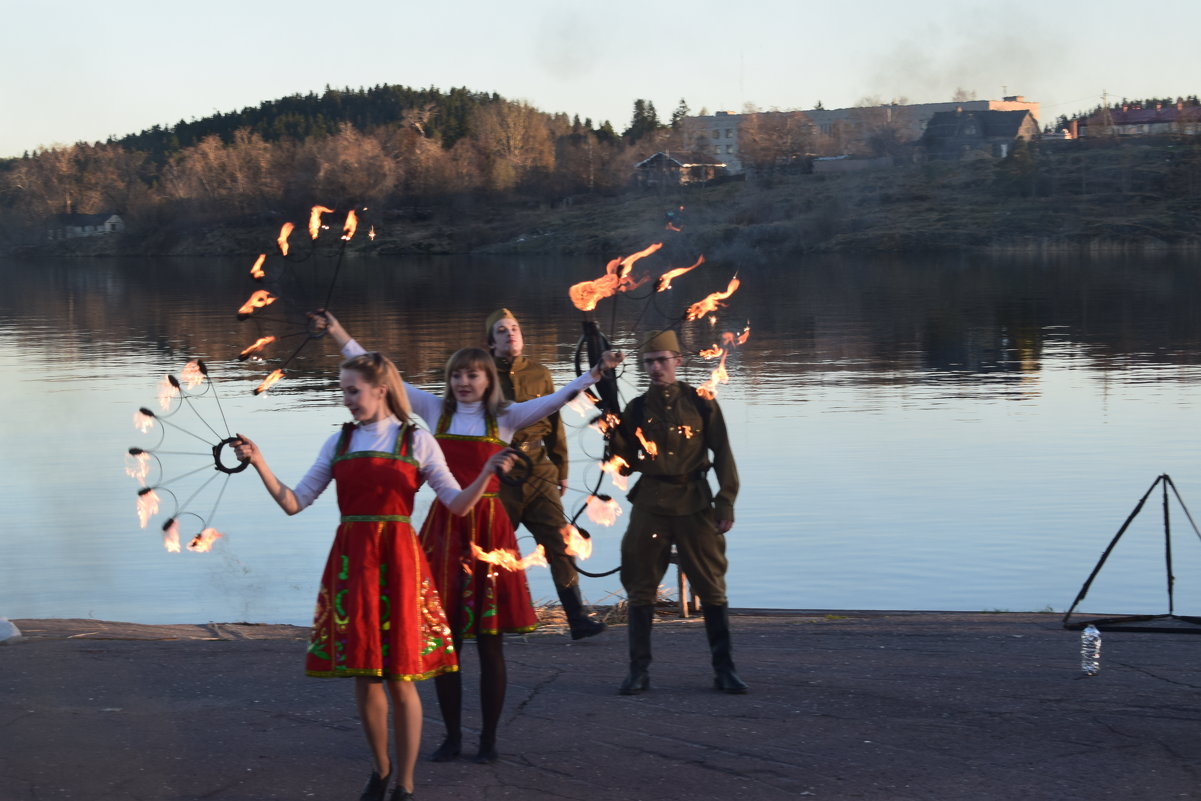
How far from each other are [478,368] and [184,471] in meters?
16.0

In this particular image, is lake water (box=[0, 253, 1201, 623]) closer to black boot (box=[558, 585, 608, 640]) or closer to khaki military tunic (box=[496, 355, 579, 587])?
khaki military tunic (box=[496, 355, 579, 587])

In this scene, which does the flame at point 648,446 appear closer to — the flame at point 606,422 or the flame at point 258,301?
the flame at point 606,422

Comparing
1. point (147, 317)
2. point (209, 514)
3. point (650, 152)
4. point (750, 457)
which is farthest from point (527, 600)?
A: point (650, 152)

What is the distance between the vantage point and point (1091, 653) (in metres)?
8.59

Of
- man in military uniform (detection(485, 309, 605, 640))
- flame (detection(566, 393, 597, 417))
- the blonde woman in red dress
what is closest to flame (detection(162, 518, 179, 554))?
the blonde woman in red dress

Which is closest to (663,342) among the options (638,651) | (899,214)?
(638,651)

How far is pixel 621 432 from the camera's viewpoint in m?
8.20

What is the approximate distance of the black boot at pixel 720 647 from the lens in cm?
796

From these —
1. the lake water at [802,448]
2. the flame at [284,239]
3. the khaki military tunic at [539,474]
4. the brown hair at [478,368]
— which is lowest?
the lake water at [802,448]

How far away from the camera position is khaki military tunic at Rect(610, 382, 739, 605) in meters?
8.01

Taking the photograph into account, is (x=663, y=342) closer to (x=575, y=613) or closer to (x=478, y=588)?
(x=478, y=588)

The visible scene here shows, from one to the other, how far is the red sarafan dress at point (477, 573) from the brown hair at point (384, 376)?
63 cm

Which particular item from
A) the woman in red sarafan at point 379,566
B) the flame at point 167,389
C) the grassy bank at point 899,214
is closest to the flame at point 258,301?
the flame at point 167,389

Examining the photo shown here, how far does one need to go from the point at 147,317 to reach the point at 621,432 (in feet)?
168
